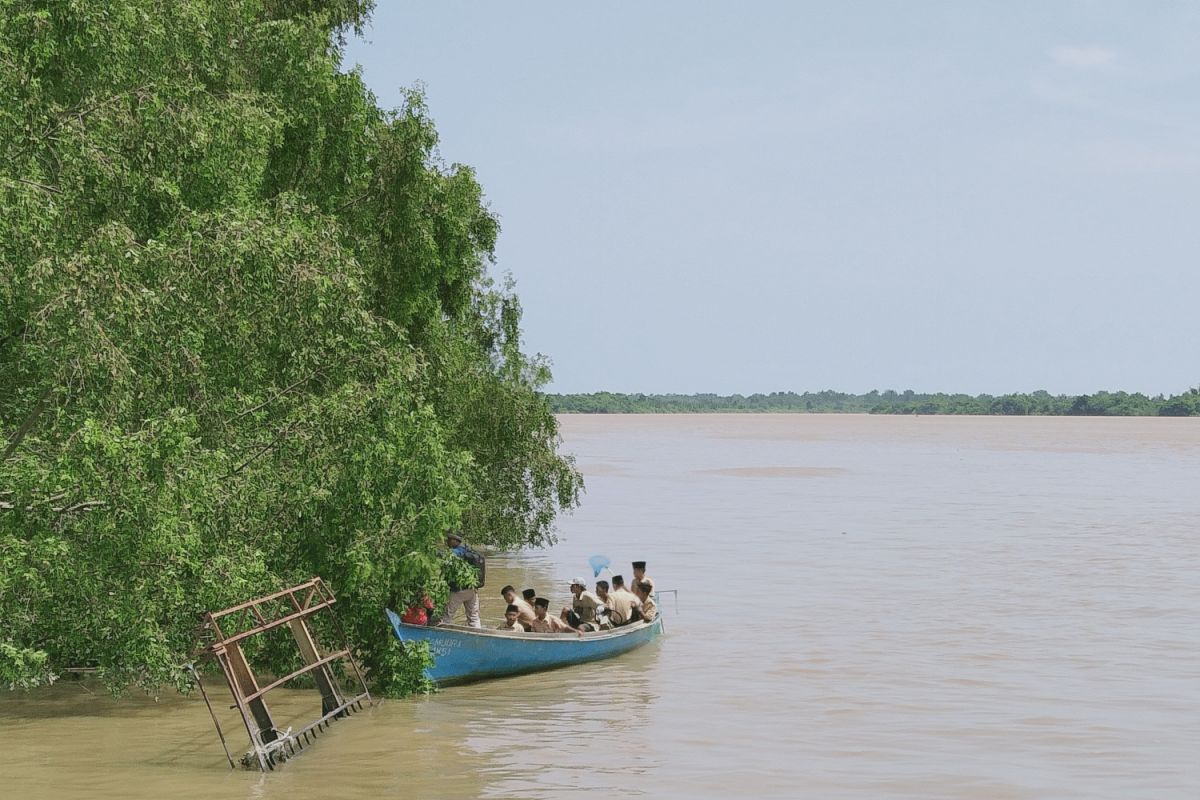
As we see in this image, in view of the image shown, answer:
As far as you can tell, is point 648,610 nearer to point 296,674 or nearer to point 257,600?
point 296,674

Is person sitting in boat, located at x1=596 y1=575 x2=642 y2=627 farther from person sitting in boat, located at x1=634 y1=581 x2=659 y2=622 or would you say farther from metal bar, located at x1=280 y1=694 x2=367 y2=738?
metal bar, located at x1=280 y1=694 x2=367 y2=738

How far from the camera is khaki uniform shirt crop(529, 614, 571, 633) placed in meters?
24.9

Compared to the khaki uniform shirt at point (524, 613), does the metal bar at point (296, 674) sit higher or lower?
higher

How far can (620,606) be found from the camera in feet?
87.7

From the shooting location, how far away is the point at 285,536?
19.5 meters

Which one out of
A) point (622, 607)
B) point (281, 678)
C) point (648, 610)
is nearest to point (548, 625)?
point (622, 607)

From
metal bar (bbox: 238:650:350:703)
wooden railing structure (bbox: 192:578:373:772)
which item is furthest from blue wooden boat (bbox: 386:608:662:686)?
metal bar (bbox: 238:650:350:703)

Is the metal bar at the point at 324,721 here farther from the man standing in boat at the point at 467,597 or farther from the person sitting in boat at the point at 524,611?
the person sitting in boat at the point at 524,611

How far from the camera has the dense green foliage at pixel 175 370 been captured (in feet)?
53.7

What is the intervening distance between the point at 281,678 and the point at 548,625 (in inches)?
289

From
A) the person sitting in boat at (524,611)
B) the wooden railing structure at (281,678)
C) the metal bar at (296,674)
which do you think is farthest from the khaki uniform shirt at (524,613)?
the metal bar at (296,674)

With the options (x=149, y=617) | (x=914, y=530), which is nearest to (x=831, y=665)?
(x=149, y=617)

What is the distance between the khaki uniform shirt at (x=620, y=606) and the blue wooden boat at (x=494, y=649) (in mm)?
824

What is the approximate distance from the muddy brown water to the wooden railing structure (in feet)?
1.07
